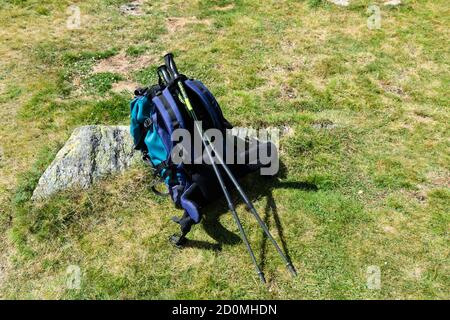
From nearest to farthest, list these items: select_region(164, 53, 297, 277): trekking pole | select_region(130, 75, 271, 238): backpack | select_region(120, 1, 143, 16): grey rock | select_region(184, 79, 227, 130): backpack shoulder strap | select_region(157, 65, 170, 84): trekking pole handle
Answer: select_region(164, 53, 297, 277): trekking pole, select_region(130, 75, 271, 238): backpack, select_region(184, 79, 227, 130): backpack shoulder strap, select_region(157, 65, 170, 84): trekking pole handle, select_region(120, 1, 143, 16): grey rock

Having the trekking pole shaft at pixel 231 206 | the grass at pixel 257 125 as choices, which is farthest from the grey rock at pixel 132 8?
the trekking pole shaft at pixel 231 206

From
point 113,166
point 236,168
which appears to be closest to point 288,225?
point 236,168

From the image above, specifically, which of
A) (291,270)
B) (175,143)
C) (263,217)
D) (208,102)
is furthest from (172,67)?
(291,270)

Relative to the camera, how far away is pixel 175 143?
6145 millimetres

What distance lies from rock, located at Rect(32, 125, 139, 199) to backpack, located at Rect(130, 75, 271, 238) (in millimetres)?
442

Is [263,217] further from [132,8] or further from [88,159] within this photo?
[132,8]

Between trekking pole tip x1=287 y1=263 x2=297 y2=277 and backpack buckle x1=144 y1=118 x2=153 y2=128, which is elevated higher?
backpack buckle x1=144 y1=118 x2=153 y2=128

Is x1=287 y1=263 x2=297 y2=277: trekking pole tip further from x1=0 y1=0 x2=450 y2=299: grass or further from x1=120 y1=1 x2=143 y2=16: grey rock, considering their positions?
x1=120 y1=1 x2=143 y2=16: grey rock

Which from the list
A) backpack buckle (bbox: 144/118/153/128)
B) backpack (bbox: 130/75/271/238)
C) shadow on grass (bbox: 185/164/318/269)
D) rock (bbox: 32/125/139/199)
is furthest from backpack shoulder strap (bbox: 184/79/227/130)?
rock (bbox: 32/125/139/199)

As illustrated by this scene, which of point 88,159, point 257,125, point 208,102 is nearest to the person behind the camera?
point 208,102

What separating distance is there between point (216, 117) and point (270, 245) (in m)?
2.13

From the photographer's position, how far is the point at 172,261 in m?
5.95

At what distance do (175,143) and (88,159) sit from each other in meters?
1.68

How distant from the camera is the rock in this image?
6.67 metres
